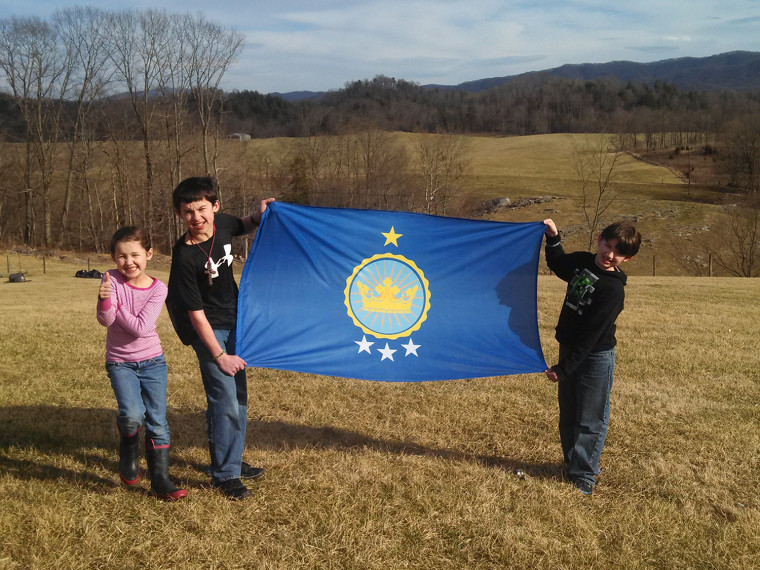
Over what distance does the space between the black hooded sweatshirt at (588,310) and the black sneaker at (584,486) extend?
0.87 metres

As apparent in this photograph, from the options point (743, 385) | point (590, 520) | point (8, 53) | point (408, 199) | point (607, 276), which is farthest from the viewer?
point (408, 199)

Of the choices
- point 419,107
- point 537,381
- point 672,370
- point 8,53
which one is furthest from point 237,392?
point 419,107

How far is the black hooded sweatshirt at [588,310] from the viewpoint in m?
4.54

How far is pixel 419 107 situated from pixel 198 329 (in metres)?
148

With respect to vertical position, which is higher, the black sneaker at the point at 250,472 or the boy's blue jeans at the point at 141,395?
the boy's blue jeans at the point at 141,395

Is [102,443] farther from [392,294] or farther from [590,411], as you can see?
[590,411]

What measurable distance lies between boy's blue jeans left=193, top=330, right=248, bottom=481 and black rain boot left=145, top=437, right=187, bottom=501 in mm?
316

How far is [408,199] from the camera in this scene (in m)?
63.9

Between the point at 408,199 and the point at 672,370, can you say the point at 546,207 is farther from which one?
the point at 672,370

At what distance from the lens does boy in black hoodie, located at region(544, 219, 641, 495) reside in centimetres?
454

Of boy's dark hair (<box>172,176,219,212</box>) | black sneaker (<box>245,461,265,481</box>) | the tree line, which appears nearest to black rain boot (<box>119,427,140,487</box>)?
black sneaker (<box>245,461,265,481</box>)

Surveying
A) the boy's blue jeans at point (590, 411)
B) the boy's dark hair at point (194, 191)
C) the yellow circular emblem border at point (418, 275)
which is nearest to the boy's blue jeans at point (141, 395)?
the boy's dark hair at point (194, 191)

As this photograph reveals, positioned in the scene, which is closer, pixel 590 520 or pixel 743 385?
pixel 590 520

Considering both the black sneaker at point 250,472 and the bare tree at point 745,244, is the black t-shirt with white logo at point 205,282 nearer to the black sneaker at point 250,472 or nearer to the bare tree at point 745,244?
the black sneaker at point 250,472
